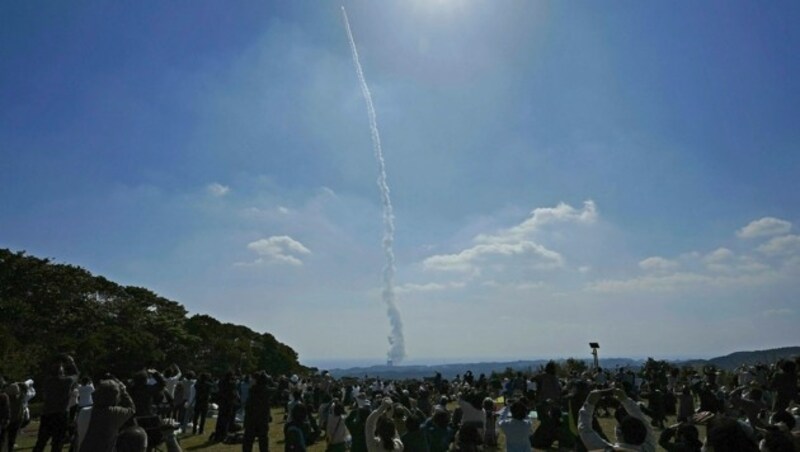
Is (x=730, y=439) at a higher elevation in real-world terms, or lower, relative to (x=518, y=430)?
higher

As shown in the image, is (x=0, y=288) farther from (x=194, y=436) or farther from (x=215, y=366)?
(x=194, y=436)

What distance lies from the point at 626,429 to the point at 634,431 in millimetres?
62

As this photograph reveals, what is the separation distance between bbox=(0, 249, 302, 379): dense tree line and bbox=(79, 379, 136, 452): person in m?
26.8

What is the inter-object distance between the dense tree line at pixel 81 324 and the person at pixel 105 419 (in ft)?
87.8

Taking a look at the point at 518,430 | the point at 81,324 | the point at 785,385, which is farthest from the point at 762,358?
the point at 81,324

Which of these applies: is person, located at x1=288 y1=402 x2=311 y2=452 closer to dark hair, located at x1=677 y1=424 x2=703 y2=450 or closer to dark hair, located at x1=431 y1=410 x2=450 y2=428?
dark hair, located at x1=431 y1=410 x2=450 y2=428

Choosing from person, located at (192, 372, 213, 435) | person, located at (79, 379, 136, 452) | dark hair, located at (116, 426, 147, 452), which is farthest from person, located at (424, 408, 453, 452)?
person, located at (192, 372, 213, 435)

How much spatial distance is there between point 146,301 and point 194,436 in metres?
40.8

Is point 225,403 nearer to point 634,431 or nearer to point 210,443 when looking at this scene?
point 210,443

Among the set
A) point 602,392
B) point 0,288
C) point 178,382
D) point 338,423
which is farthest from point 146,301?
point 602,392

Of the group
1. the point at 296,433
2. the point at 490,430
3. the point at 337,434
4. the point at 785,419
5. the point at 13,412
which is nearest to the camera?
the point at 785,419

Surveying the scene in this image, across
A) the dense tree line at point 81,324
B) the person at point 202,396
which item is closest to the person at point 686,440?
the person at point 202,396

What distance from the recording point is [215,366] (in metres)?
58.5

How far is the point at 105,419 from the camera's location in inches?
248
